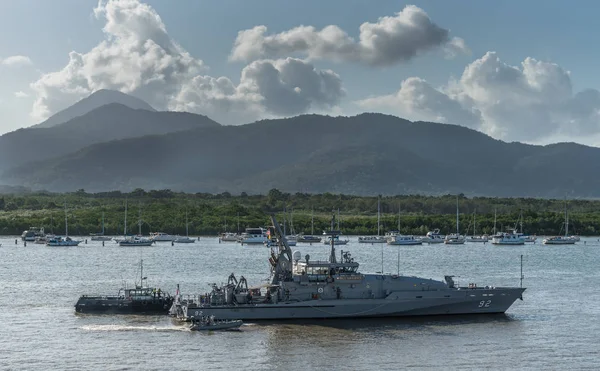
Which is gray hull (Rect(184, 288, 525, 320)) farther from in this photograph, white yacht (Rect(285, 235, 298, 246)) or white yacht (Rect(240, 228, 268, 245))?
white yacht (Rect(240, 228, 268, 245))

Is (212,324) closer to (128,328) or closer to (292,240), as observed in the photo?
(128,328)

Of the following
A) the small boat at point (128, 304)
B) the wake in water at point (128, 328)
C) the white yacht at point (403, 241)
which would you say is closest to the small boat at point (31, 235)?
the white yacht at point (403, 241)

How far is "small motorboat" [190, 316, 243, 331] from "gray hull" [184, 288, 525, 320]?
2.12 feet

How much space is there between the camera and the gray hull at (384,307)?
60.0 metres

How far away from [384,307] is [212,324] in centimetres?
1176

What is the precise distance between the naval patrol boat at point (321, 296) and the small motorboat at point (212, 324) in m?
0.64

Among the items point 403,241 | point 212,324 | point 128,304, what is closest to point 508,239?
point 403,241

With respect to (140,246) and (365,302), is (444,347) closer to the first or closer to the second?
(365,302)

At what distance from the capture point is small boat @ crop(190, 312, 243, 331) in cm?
5778

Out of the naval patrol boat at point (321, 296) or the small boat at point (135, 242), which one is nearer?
the naval patrol boat at point (321, 296)

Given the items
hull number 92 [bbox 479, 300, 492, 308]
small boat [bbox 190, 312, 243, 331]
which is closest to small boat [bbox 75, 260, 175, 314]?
small boat [bbox 190, 312, 243, 331]

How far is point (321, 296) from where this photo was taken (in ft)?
199

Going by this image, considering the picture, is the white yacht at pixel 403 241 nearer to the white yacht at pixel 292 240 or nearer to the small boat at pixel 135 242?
the white yacht at pixel 292 240

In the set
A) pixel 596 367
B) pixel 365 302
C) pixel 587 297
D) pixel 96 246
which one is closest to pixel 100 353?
pixel 365 302
